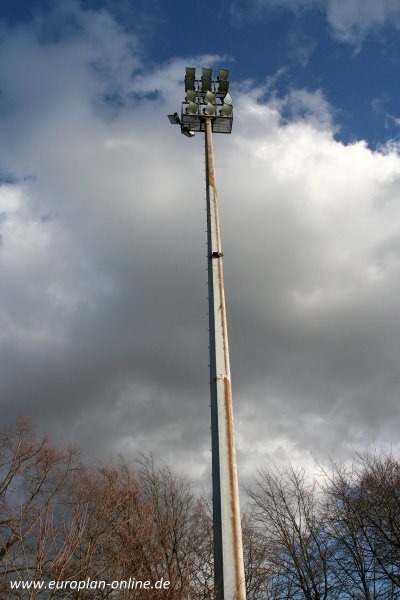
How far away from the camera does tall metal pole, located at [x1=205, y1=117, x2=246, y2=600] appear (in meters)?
7.10

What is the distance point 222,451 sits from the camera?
8.09 metres

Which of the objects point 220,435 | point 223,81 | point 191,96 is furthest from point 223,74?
point 220,435

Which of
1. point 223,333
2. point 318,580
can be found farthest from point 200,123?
point 318,580

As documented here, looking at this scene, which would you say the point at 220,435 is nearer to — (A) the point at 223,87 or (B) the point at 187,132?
(B) the point at 187,132

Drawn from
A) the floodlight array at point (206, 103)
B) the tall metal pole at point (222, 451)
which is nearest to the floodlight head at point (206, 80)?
the floodlight array at point (206, 103)

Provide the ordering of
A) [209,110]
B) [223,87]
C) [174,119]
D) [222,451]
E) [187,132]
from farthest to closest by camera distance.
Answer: [223,87]
[187,132]
[174,119]
[209,110]
[222,451]

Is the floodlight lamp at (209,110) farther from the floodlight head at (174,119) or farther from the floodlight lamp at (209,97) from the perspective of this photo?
the floodlight head at (174,119)

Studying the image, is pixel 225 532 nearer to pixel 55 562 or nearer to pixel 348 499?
pixel 55 562

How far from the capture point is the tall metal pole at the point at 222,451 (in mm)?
7102

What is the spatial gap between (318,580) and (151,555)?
605 inches

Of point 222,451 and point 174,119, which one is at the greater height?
point 174,119

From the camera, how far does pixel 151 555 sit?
11.9 meters

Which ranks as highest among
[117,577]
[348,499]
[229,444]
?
[348,499]

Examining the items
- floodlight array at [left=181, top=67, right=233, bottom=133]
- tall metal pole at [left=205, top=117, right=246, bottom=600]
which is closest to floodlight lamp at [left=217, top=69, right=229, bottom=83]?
floodlight array at [left=181, top=67, right=233, bottom=133]
